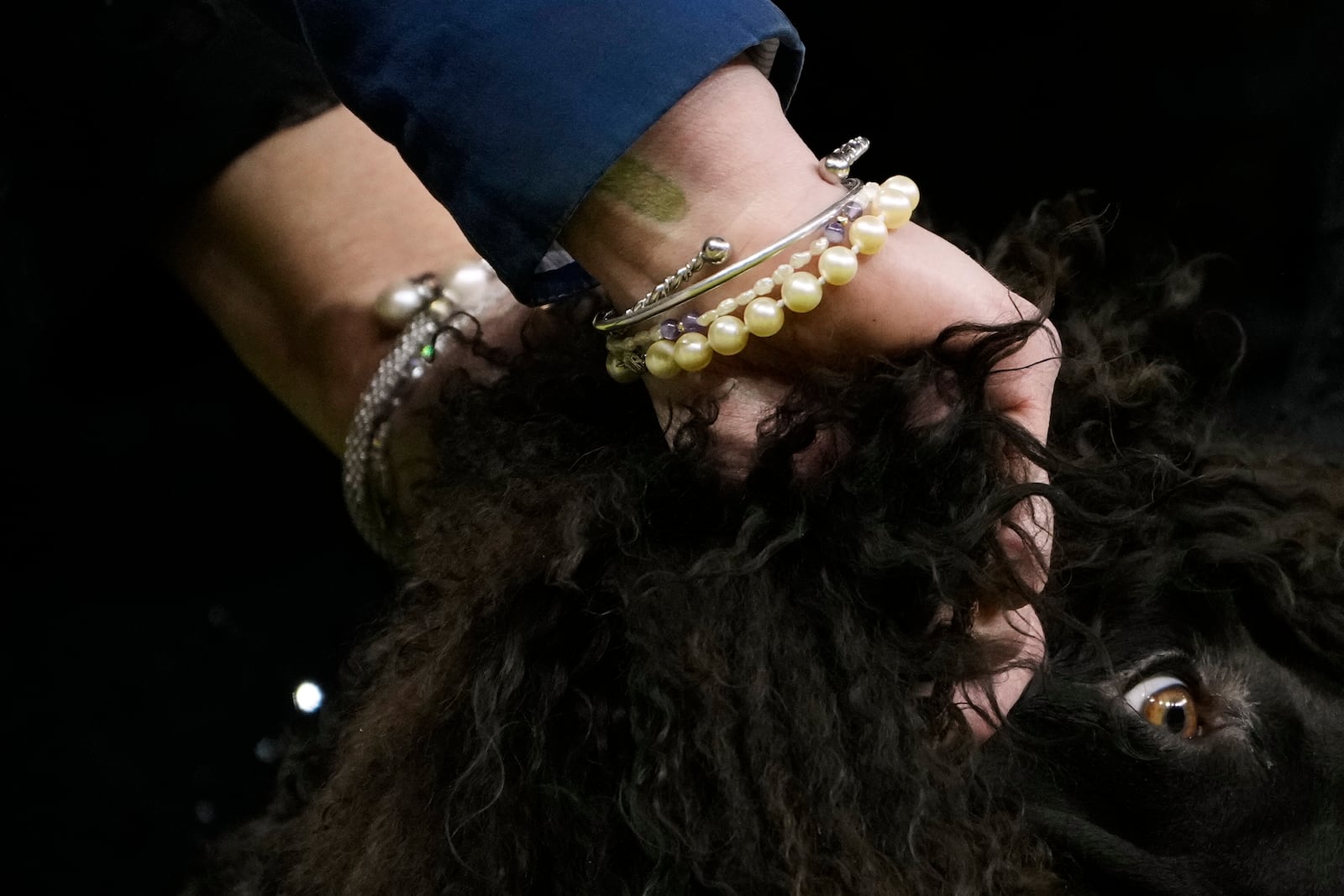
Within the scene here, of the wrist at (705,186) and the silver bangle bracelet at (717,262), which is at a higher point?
the wrist at (705,186)

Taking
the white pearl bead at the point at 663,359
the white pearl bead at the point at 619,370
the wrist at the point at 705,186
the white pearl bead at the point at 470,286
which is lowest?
the white pearl bead at the point at 470,286

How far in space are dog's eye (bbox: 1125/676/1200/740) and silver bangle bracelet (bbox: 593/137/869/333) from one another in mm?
378

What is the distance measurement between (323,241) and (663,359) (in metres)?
0.47

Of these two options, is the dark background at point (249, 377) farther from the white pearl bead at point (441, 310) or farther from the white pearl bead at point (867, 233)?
the white pearl bead at point (867, 233)

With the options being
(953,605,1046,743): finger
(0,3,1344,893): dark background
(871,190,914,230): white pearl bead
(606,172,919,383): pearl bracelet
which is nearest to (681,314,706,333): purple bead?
(606,172,919,383): pearl bracelet

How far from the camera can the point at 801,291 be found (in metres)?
0.55

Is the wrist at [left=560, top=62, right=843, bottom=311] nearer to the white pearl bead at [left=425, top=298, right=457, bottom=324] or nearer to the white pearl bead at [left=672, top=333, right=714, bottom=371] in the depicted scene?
the white pearl bead at [left=672, top=333, right=714, bottom=371]

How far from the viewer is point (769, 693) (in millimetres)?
562

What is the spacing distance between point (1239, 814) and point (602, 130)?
1.92 ft

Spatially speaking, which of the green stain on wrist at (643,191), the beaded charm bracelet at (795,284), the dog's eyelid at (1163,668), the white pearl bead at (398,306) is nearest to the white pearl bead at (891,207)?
the beaded charm bracelet at (795,284)

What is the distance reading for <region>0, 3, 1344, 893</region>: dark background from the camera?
966 mm

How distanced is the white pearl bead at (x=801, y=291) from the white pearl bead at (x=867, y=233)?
3cm

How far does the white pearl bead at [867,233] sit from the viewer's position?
56 centimetres

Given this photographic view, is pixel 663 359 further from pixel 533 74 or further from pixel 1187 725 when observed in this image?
pixel 1187 725
